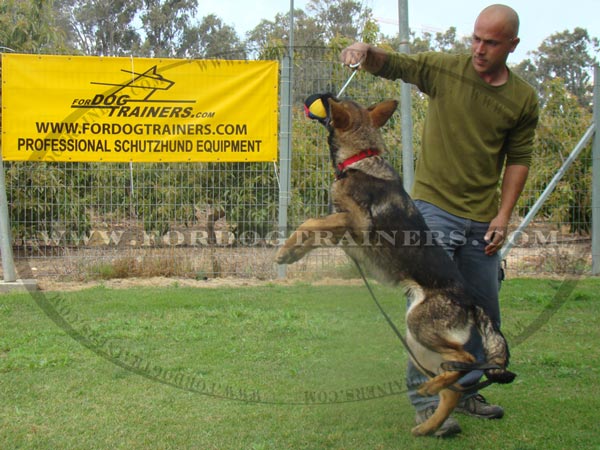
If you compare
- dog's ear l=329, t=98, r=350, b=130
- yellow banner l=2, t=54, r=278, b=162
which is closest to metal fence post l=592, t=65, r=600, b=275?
yellow banner l=2, t=54, r=278, b=162

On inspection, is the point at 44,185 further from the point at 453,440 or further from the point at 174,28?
the point at 174,28

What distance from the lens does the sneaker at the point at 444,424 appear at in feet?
12.1

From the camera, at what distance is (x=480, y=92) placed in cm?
342

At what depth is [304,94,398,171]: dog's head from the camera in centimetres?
254

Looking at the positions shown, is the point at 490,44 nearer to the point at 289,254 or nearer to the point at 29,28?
the point at 289,254

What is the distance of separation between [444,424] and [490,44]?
2.23 m

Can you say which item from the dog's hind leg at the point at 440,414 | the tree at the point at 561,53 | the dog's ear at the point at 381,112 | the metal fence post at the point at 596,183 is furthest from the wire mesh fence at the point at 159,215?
the tree at the point at 561,53

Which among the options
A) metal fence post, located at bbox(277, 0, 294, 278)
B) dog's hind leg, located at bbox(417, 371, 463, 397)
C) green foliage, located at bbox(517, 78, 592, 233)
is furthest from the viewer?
green foliage, located at bbox(517, 78, 592, 233)

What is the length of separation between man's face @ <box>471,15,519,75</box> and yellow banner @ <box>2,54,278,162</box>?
14.2 ft

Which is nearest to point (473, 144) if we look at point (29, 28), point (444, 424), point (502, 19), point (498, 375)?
point (502, 19)

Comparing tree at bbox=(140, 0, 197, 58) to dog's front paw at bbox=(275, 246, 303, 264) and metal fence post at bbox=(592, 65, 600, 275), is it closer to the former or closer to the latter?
metal fence post at bbox=(592, 65, 600, 275)

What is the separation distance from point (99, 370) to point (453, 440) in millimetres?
2740

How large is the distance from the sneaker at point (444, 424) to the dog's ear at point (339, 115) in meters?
1.98

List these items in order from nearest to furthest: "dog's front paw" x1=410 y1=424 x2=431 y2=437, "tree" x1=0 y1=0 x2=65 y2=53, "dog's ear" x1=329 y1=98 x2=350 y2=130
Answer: "dog's ear" x1=329 y1=98 x2=350 y2=130, "dog's front paw" x1=410 y1=424 x2=431 y2=437, "tree" x1=0 y1=0 x2=65 y2=53
